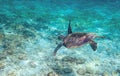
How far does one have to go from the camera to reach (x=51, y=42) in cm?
1019

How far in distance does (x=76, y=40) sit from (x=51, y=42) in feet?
8.32

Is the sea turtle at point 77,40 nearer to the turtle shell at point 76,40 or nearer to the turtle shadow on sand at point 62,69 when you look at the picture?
the turtle shell at point 76,40

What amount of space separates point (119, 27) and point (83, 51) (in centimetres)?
478

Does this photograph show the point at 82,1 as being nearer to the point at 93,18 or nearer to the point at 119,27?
the point at 93,18

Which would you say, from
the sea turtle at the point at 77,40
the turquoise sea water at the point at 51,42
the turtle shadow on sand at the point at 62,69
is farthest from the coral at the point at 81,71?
the sea turtle at the point at 77,40

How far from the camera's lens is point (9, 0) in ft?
60.7

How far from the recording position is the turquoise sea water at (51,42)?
798 centimetres

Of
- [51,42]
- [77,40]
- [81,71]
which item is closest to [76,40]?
[77,40]

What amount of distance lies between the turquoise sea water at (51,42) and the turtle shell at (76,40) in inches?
35.2

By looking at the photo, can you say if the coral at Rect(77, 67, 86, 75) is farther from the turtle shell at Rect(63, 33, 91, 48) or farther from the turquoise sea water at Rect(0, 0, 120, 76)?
the turtle shell at Rect(63, 33, 91, 48)

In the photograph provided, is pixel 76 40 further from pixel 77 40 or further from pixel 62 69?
pixel 62 69

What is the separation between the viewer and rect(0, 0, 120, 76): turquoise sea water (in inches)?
314

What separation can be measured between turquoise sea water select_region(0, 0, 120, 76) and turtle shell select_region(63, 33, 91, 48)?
2.94 ft

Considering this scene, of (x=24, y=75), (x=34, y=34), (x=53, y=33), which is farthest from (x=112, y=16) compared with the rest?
(x=24, y=75)
